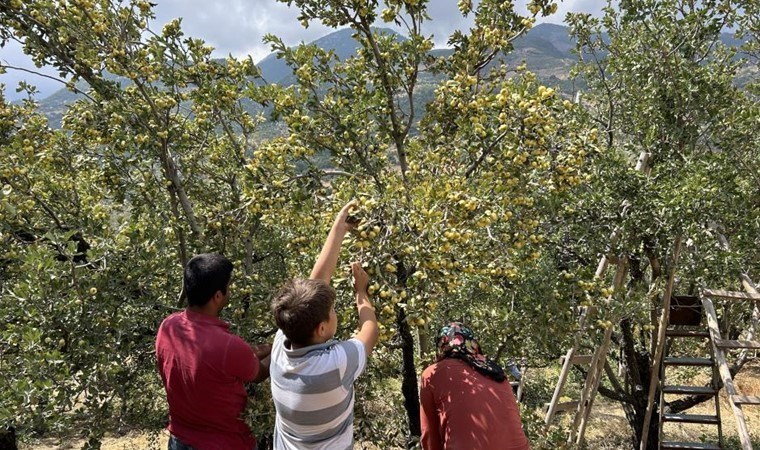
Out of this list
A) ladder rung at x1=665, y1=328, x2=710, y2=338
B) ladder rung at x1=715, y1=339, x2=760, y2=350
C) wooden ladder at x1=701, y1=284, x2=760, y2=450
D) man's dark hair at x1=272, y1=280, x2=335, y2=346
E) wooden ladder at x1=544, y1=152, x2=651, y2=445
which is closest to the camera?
man's dark hair at x1=272, y1=280, x2=335, y2=346

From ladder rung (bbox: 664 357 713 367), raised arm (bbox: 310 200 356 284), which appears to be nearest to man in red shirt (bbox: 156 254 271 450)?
raised arm (bbox: 310 200 356 284)

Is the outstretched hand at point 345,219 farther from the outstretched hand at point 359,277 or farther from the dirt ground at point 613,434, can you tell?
the dirt ground at point 613,434

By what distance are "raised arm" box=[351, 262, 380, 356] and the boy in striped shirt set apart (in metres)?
0.01

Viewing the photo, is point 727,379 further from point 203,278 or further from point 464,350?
point 203,278

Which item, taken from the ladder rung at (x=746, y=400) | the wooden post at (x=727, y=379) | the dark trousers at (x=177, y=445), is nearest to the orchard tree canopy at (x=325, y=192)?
the dark trousers at (x=177, y=445)

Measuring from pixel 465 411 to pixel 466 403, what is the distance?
4 cm

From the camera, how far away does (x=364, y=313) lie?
2.57 metres

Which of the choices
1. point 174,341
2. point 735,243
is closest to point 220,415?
point 174,341

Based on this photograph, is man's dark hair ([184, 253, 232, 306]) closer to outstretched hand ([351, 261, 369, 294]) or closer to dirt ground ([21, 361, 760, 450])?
outstretched hand ([351, 261, 369, 294])

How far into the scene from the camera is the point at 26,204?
406cm

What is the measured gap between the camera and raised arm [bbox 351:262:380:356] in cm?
245

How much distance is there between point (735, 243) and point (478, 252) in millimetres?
5420

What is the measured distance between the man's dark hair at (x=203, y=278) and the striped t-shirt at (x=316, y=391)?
27.7 inches

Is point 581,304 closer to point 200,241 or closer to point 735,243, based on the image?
point 200,241
